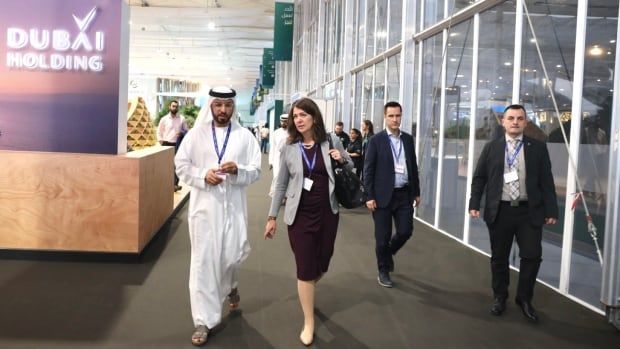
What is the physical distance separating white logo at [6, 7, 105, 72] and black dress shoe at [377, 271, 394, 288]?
120 inches

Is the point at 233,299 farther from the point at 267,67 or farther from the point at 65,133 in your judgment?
the point at 267,67

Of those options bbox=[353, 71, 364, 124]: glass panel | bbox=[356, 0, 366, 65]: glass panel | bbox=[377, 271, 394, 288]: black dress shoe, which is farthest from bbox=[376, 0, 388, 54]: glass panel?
bbox=[377, 271, 394, 288]: black dress shoe

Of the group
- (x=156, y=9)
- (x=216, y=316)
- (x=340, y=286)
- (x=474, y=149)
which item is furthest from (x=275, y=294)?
(x=156, y=9)

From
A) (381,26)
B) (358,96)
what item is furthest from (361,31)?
(381,26)

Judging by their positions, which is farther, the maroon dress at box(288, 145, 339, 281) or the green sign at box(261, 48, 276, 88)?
the green sign at box(261, 48, 276, 88)

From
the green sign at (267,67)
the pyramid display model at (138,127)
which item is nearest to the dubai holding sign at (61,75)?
the pyramid display model at (138,127)

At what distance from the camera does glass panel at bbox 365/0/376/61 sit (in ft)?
35.3

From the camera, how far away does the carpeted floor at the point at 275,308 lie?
10.4 feet

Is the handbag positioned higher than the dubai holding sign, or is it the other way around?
the dubai holding sign

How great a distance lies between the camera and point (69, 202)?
4.79 metres

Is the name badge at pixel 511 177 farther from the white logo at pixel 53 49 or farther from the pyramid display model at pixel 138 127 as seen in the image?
the pyramid display model at pixel 138 127

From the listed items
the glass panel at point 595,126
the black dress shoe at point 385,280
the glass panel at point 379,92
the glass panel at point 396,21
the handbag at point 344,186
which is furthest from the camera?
the glass panel at point 379,92

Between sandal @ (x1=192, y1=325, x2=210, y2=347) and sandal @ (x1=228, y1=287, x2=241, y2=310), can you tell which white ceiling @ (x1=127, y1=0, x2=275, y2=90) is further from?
sandal @ (x1=192, y1=325, x2=210, y2=347)

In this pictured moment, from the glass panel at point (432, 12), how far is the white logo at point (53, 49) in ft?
14.6
